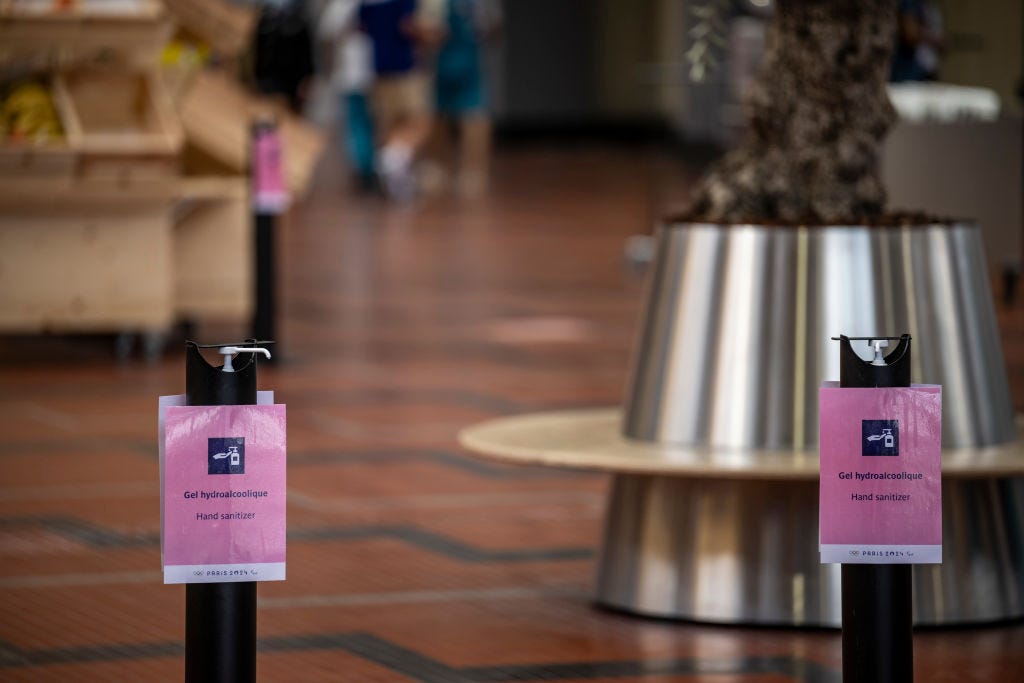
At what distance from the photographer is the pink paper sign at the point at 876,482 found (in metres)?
3.93

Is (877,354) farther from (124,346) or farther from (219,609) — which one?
(124,346)

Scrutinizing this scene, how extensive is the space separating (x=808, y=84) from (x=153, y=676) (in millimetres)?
2293

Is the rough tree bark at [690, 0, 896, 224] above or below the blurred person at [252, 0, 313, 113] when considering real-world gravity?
below

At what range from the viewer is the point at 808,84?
5820 millimetres

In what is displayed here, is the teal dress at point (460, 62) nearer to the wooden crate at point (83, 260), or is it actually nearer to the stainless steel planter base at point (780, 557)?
the wooden crate at point (83, 260)

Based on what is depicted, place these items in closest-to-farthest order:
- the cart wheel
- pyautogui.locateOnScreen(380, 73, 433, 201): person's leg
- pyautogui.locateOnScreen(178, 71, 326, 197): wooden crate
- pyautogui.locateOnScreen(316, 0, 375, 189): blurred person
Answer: the cart wheel, pyautogui.locateOnScreen(178, 71, 326, 197): wooden crate, pyautogui.locateOnScreen(316, 0, 375, 189): blurred person, pyautogui.locateOnScreen(380, 73, 433, 201): person's leg

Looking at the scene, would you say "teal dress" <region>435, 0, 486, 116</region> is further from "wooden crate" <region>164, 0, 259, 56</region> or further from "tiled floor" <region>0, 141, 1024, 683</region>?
"wooden crate" <region>164, 0, 259, 56</region>

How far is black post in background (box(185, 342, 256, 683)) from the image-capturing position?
385 cm

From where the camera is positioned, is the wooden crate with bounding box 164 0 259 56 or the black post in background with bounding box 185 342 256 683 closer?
the black post in background with bounding box 185 342 256 683

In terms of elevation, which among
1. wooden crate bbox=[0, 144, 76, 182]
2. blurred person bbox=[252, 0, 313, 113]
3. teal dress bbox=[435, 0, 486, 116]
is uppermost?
teal dress bbox=[435, 0, 486, 116]

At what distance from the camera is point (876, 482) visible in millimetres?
3938

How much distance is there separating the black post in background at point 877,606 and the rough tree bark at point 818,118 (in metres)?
1.75

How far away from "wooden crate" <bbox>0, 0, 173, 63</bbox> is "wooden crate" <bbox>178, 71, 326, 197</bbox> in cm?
69

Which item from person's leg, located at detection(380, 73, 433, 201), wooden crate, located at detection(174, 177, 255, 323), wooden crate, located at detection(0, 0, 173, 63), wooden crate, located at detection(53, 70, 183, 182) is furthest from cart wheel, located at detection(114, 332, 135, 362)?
person's leg, located at detection(380, 73, 433, 201)
